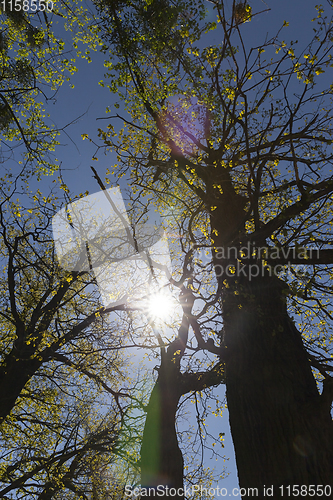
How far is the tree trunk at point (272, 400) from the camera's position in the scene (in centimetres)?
230

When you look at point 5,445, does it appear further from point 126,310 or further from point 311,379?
point 311,379

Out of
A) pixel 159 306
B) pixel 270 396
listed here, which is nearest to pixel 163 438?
pixel 159 306

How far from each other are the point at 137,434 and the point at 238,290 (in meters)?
6.83

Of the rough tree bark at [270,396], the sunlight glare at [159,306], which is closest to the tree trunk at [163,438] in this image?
the sunlight glare at [159,306]

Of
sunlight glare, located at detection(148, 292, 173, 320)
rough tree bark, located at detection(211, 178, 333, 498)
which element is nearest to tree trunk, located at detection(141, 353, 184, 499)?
sunlight glare, located at detection(148, 292, 173, 320)

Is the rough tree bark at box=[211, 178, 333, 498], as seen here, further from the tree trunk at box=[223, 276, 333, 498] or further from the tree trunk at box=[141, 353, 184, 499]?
the tree trunk at box=[141, 353, 184, 499]

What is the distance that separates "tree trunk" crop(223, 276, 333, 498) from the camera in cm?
230

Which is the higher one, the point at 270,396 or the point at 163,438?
the point at 270,396

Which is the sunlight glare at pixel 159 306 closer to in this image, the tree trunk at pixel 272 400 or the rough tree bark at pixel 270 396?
the rough tree bark at pixel 270 396

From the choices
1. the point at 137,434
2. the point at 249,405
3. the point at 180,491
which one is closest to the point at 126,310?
the point at 137,434

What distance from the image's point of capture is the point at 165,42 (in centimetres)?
530

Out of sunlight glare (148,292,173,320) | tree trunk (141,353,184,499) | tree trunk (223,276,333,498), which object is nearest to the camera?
tree trunk (223,276,333,498)

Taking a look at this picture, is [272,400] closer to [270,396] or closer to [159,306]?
[270,396]

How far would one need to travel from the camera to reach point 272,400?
2.67 meters
